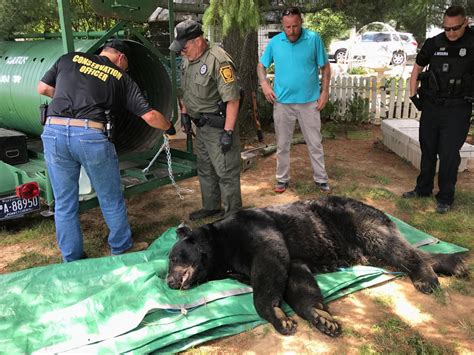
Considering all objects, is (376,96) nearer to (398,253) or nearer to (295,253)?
(398,253)

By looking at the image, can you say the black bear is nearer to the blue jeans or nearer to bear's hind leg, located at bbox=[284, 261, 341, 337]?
bear's hind leg, located at bbox=[284, 261, 341, 337]

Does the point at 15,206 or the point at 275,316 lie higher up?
the point at 15,206

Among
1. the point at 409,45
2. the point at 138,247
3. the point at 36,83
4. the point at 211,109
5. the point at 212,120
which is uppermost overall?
the point at 36,83

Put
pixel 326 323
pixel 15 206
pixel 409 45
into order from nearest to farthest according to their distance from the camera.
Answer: pixel 326 323 < pixel 15 206 < pixel 409 45

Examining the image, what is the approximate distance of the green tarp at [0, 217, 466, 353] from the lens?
2.74 meters

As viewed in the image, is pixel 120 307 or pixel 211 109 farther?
pixel 211 109

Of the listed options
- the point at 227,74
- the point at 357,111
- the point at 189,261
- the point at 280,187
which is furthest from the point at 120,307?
the point at 357,111

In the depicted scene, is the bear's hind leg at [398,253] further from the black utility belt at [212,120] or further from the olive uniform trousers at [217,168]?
the black utility belt at [212,120]

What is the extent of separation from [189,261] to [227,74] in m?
1.93

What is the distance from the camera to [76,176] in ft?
12.2

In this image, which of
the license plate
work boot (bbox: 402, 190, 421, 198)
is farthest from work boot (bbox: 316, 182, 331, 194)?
the license plate

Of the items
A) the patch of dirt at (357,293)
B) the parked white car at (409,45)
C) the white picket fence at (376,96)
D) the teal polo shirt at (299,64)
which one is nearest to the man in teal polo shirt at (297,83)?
the teal polo shirt at (299,64)

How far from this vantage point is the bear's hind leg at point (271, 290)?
2.92 m

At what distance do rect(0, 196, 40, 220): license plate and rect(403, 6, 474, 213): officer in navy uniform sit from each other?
426cm
